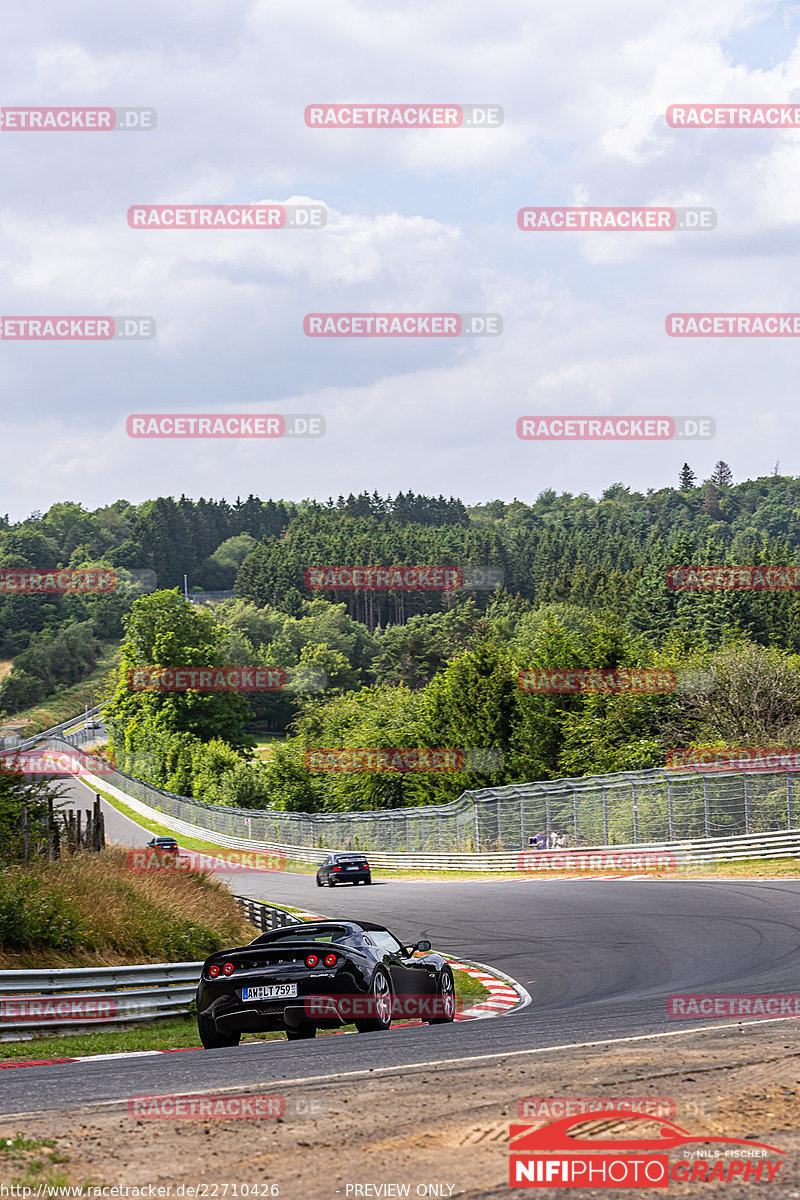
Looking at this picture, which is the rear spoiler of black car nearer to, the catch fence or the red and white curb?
the red and white curb

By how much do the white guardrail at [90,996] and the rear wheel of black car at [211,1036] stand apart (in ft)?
6.00

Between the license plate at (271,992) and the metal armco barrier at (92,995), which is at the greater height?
the license plate at (271,992)

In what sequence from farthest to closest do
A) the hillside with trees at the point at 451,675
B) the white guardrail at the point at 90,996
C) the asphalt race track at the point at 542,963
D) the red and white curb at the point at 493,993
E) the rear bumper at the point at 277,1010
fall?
1. the hillside with trees at the point at 451,675
2. the red and white curb at the point at 493,993
3. the white guardrail at the point at 90,996
4. the rear bumper at the point at 277,1010
5. the asphalt race track at the point at 542,963

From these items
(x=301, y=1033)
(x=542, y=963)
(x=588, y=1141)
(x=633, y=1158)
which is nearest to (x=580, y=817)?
(x=542, y=963)

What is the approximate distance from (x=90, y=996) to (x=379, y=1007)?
10.2 feet

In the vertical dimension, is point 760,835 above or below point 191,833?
above

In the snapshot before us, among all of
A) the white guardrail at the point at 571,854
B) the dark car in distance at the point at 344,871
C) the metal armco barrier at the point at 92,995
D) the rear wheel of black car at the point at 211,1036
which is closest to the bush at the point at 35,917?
the metal armco barrier at the point at 92,995

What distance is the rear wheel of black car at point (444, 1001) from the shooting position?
39.4ft

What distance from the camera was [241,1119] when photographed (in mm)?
5707

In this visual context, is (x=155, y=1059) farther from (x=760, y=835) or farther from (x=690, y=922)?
(x=760, y=835)

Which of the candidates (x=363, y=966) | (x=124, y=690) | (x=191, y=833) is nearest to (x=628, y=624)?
(x=124, y=690)

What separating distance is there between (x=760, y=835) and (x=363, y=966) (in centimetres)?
2222

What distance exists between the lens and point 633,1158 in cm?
494

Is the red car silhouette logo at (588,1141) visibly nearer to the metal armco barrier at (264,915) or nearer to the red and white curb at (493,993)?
the red and white curb at (493,993)
